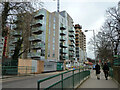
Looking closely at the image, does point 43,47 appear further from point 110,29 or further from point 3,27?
point 3,27

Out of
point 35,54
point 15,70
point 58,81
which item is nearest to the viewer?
point 58,81

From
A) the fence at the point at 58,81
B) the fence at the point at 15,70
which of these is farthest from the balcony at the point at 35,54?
the fence at the point at 58,81

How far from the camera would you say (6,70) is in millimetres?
15453

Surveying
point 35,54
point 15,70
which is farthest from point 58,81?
point 35,54

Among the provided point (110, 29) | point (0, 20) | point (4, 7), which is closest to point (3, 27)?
point (0, 20)

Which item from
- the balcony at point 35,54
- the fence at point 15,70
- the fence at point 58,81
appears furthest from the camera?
the balcony at point 35,54

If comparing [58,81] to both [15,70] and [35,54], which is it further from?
[35,54]

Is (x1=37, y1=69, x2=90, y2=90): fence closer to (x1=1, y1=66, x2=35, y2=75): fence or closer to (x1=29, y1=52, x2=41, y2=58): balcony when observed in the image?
(x1=1, y1=66, x2=35, y2=75): fence

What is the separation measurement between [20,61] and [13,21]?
889cm

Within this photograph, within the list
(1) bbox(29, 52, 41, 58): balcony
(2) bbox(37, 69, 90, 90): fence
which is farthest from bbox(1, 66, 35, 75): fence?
(1) bbox(29, 52, 41, 58): balcony

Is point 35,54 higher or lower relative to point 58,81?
higher

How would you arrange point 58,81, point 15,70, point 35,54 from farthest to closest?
point 35,54 < point 15,70 < point 58,81

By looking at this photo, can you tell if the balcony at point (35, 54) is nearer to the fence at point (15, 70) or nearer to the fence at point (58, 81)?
the fence at point (15, 70)

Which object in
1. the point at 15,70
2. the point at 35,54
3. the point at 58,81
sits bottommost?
the point at 15,70
